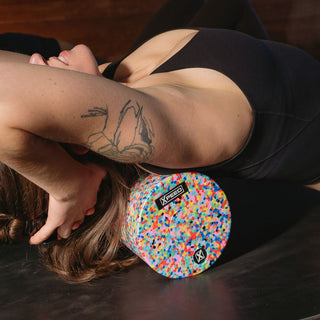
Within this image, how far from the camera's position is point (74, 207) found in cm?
124

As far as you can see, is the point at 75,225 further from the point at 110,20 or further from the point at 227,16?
the point at 110,20

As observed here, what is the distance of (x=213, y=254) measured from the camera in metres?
1.42

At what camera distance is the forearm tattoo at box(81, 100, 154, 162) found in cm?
98

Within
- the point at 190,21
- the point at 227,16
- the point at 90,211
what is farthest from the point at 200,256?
the point at 190,21

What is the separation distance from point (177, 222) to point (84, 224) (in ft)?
0.96

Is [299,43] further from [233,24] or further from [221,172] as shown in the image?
[221,172]

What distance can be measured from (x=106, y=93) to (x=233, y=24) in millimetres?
1395

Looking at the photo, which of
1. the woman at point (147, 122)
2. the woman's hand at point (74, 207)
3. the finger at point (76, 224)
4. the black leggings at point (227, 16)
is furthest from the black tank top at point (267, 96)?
the black leggings at point (227, 16)

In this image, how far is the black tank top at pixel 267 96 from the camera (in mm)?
1315

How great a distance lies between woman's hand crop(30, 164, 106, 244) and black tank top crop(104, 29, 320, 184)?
14 centimetres

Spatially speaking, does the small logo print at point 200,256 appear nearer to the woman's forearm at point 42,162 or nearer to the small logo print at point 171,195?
the small logo print at point 171,195

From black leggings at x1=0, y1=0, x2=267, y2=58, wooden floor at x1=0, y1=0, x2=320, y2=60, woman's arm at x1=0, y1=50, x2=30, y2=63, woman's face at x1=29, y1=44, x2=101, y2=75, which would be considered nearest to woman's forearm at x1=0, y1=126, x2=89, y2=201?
woman's face at x1=29, y1=44, x2=101, y2=75

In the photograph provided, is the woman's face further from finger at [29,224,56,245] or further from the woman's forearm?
finger at [29,224,56,245]

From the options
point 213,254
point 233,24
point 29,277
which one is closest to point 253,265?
point 213,254
